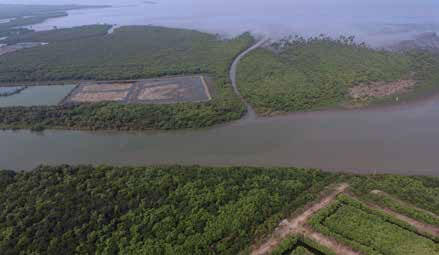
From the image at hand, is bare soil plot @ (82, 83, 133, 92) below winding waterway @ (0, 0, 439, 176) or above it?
above

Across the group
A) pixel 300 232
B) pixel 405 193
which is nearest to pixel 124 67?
pixel 300 232

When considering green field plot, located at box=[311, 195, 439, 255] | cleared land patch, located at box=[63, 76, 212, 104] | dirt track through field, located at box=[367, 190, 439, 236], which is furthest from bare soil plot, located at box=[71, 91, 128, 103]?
dirt track through field, located at box=[367, 190, 439, 236]

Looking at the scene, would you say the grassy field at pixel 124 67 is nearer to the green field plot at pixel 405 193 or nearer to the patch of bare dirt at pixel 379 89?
the patch of bare dirt at pixel 379 89

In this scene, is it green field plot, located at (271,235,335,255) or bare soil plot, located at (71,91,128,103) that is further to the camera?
bare soil plot, located at (71,91,128,103)

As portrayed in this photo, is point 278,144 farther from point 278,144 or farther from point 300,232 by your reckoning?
point 300,232

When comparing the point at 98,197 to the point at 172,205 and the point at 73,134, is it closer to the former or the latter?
the point at 172,205

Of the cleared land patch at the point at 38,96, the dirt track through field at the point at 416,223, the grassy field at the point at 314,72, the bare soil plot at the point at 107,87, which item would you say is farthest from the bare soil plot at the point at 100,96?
the dirt track through field at the point at 416,223

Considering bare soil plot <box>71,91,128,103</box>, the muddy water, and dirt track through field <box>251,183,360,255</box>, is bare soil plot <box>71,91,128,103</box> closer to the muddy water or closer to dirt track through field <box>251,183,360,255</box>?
the muddy water
